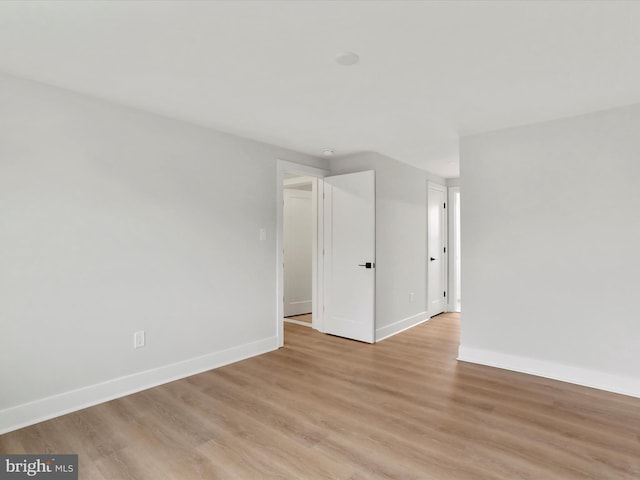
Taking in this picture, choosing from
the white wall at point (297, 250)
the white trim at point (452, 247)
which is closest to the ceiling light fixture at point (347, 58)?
the white wall at point (297, 250)

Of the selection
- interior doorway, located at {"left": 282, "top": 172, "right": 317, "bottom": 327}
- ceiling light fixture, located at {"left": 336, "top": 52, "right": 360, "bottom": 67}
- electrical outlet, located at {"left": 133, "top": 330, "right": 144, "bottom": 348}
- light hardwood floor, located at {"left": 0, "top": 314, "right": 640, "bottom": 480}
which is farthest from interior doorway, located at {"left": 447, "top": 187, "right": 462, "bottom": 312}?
A: electrical outlet, located at {"left": 133, "top": 330, "right": 144, "bottom": 348}

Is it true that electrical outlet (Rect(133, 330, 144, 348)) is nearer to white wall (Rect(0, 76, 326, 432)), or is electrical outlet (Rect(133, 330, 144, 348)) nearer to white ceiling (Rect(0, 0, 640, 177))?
white wall (Rect(0, 76, 326, 432))

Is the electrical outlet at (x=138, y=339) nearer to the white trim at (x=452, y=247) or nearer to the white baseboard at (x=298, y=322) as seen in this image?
the white baseboard at (x=298, y=322)

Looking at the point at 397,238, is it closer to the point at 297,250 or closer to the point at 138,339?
the point at 297,250

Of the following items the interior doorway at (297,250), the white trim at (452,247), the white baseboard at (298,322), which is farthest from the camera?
the white trim at (452,247)

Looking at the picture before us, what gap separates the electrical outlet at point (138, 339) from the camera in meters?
2.97

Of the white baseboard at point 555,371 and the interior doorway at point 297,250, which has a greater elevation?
the interior doorway at point 297,250

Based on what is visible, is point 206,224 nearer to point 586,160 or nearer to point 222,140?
point 222,140

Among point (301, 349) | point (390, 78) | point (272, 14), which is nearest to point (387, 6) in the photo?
point (272, 14)

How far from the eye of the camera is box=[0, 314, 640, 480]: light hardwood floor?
1939 mm

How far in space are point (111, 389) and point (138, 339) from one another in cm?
41

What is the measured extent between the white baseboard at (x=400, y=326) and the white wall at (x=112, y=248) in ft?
5.11

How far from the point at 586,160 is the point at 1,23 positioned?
13.8ft

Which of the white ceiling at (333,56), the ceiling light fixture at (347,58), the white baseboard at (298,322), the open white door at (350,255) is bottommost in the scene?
the white baseboard at (298,322)
